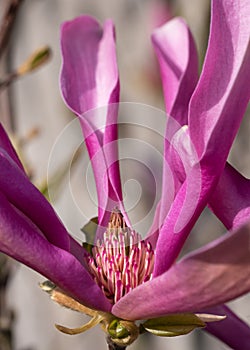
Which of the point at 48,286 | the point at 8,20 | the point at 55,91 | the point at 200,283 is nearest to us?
the point at 200,283

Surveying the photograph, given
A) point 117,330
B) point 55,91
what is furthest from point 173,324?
point 55,91

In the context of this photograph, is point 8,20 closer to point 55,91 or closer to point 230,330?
point 230,330

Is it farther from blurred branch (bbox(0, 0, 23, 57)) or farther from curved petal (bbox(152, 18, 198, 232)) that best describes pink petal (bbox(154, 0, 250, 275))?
blurred branch (bbox(0, 0, 23, 57))

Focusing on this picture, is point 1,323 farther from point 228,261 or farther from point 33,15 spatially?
point 33,15

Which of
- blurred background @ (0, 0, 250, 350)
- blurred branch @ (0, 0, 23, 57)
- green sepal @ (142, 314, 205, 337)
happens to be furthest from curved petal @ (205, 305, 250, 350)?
blurred background @ (0, 0, 250, 350)

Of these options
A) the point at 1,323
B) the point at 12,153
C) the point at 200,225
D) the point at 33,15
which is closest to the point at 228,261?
the point at 12,153

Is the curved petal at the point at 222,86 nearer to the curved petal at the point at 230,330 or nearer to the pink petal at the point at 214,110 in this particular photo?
the pink petal at the point at 214,110
